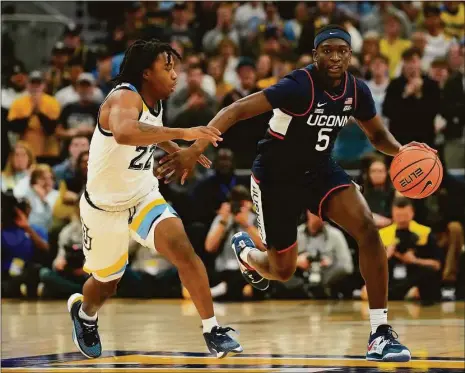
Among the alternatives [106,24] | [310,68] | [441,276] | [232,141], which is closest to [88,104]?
[232,141]

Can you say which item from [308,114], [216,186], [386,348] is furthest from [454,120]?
[386,348]

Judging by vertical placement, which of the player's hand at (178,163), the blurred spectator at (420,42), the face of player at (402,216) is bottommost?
the face of player at (402,216)

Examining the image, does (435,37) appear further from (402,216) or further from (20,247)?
(20,247)

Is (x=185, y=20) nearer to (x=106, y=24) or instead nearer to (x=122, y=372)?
(x=106, y=24)

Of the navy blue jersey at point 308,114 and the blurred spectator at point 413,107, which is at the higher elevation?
the blurred spectator at point 413,107

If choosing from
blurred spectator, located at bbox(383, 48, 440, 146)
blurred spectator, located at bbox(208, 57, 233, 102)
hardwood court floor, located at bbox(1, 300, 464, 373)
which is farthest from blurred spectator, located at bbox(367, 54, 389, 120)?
hardwood court floor, located at bbox(1, 300, 464, 373)

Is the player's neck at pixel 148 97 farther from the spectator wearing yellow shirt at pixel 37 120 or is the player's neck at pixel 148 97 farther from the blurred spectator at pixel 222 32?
the blurred spectator at pixel 222 32

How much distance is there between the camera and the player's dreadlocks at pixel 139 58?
23.9ft

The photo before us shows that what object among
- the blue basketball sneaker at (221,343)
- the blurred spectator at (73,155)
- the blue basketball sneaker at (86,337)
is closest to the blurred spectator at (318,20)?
the blurred spectator at (73,155)

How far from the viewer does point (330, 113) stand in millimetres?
7637

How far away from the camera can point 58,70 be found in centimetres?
1667

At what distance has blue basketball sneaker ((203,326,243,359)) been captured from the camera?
23.2ft

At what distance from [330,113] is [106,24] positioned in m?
11.8

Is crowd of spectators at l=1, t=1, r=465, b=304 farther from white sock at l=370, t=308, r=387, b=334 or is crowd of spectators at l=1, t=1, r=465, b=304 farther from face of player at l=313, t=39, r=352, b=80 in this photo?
face of player at l=313, t=39, r=352, b=80
